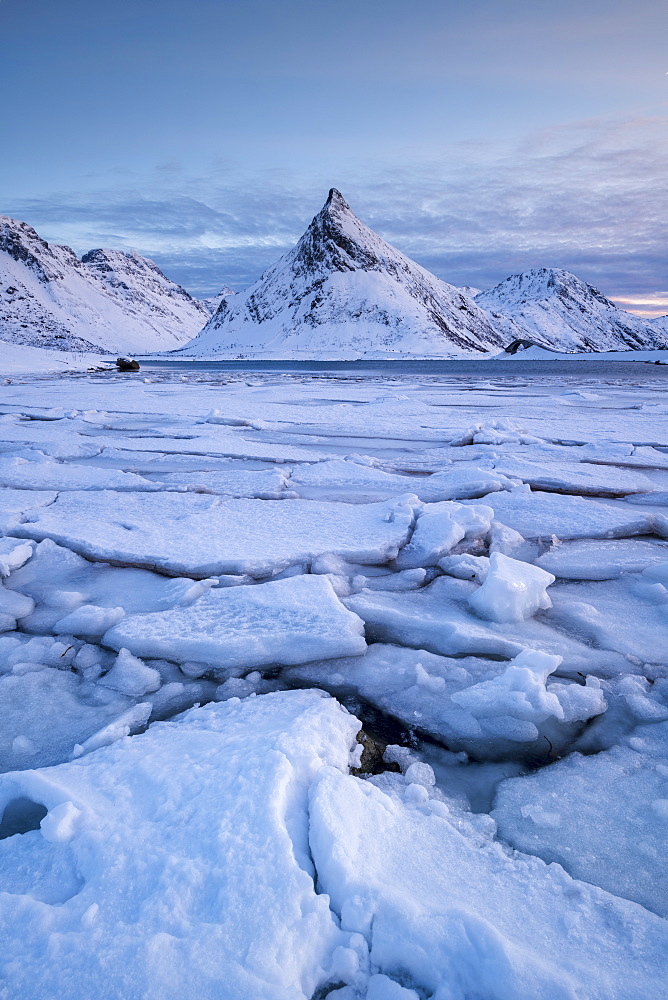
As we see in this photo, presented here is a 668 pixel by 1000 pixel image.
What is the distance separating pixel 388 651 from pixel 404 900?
1003 mm

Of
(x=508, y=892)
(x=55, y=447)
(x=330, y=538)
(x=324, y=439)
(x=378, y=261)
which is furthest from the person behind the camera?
(x=378, y=261)

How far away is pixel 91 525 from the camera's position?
3.05 m

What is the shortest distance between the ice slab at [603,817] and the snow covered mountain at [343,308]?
76.9m

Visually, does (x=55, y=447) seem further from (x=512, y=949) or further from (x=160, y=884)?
(x=512, y=949)

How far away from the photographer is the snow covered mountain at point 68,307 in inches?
4181

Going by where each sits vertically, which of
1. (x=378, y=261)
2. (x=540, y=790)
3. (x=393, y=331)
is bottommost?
(x=540, y=790)

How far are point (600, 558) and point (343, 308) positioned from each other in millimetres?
98999

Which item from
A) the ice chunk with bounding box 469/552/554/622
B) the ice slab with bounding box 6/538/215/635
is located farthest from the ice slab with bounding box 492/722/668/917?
the ice slab with bounding box 6/538/215/635

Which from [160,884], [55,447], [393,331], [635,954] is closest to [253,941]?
[160,884]

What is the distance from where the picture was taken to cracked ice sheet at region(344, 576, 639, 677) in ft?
6.18

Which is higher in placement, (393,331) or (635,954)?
(393,331)

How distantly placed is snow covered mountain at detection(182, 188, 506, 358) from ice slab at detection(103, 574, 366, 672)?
76.1 m

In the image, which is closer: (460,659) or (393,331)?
(460,659)

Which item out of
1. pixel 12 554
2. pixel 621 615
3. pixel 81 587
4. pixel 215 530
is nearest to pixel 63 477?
pixel 12 554
